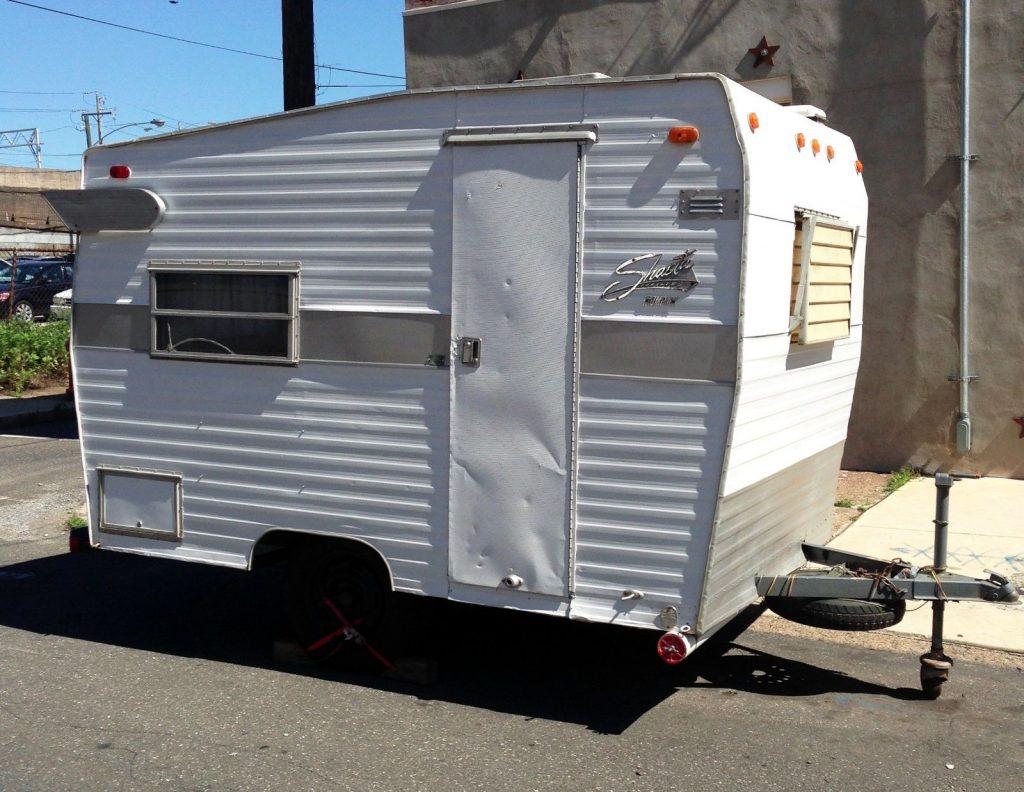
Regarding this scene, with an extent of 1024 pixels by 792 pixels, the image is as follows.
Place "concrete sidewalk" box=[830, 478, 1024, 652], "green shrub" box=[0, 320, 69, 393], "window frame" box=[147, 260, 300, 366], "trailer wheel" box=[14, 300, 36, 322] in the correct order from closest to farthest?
"window frame" box=[147, 260, 300, 366] < "concrete sidewalk" box=[830, 478, 1024, 652] < "green shrub" box=[0, 320, 69, 393] < "trailer wheel" box=[14, 300, 36, 322]

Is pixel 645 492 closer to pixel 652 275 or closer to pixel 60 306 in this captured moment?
pixel 652 275

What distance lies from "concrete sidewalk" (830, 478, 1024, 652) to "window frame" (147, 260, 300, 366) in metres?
3.98

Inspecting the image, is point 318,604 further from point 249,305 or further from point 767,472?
point 767,472

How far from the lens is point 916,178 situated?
34.7 ft

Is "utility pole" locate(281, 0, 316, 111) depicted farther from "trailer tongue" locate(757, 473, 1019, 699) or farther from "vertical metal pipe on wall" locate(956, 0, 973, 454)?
"trailer tongue" locate(757, 473, 1019, 699)

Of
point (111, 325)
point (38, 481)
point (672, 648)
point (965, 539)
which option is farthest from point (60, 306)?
point (672, 648)

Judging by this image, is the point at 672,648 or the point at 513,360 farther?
the point at 513,360

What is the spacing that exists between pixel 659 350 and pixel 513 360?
72cm

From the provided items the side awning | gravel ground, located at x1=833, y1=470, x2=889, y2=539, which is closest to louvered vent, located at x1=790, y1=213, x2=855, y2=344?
gravel ground, located at x1=833, y1=470, x2=889, y2=539

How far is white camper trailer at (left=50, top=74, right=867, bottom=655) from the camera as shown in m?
5.25

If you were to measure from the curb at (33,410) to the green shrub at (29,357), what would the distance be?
0.96 m

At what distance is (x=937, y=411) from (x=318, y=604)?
Answer: 6605 millimetres

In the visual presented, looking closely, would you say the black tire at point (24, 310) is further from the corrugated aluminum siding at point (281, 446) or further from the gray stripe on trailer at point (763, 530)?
the gray stripe on trailer at point (763, 530)

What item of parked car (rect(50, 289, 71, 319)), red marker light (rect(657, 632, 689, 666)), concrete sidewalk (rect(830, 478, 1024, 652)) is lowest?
concrete sidewalk (rect(830, 478, 1024, 652))
